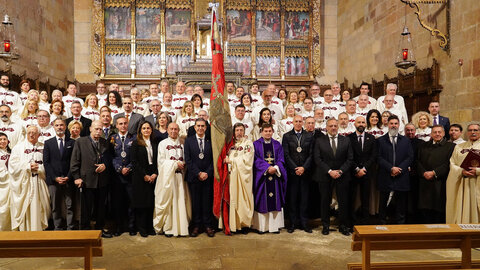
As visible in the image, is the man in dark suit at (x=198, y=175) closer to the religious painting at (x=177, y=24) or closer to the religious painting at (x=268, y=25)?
the religious painting at (x=177, y=24)

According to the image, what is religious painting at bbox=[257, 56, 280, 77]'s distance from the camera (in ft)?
40.9

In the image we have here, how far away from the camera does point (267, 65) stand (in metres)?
12.5

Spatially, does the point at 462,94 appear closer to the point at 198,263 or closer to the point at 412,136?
the point at 412,136

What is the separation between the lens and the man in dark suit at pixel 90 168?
4.86m

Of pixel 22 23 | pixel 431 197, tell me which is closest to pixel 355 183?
pixel 431 197

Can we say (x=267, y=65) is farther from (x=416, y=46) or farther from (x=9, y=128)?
(x=9, y=128)

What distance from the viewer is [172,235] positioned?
5016mm

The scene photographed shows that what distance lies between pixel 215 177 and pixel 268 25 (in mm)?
8670

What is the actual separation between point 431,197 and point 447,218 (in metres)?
0.33

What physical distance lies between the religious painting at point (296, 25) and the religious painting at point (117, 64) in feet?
17.8

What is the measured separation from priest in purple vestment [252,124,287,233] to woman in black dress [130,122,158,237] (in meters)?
1.44

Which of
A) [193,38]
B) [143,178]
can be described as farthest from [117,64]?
[143,178]

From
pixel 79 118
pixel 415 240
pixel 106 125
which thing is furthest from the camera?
pixel 79 118

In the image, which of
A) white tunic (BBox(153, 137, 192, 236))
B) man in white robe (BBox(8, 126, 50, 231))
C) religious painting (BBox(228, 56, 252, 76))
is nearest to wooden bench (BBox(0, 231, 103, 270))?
white tunic (BBox(153, 137, 192, 236))
